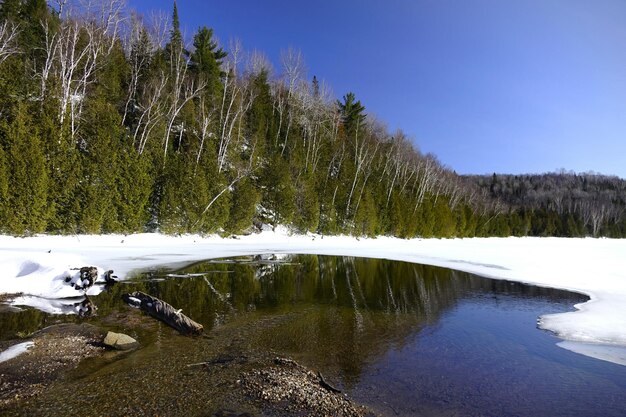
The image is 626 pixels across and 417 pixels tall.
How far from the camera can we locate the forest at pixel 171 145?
76.0 feet

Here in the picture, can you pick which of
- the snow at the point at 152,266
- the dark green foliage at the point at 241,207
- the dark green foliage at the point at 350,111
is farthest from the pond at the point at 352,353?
the dark green foliage at the point at 350,111

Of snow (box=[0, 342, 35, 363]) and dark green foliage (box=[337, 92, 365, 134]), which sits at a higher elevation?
dark green foliage (box=[337, 92, 365, 134])

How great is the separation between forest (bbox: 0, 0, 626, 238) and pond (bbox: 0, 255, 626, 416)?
14.5 m

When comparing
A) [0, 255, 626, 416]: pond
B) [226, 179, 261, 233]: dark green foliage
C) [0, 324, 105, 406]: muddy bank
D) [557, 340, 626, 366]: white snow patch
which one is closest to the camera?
[0, 324, 105, 406]: muddy bank

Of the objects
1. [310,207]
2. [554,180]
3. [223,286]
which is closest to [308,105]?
[310,207]

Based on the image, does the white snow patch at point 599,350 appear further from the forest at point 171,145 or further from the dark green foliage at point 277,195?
the dark green foliage at point 277,195

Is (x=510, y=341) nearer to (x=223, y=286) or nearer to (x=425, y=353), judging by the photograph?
(x=425, y=353)

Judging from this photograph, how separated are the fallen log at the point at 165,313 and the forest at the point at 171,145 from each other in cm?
1610

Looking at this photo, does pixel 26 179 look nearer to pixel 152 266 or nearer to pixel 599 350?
pixel 152 266

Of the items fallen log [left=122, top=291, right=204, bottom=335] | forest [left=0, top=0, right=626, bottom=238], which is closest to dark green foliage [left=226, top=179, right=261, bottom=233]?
forest [left=0, top=0, right=626, bottom=238]

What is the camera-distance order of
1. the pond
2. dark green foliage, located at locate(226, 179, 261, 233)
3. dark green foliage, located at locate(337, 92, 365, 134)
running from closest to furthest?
the pond < dark green foliage, located at locate(226, 179, 261, 233) < dark green foliage, located at locate(337, 92, 365, 134)

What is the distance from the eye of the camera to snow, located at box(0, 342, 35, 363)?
625 cm

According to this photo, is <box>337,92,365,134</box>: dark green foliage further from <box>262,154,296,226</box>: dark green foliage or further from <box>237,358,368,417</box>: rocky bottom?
<box>237,358,368,417</box>: rocky bottom

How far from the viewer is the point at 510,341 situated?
352 inches
